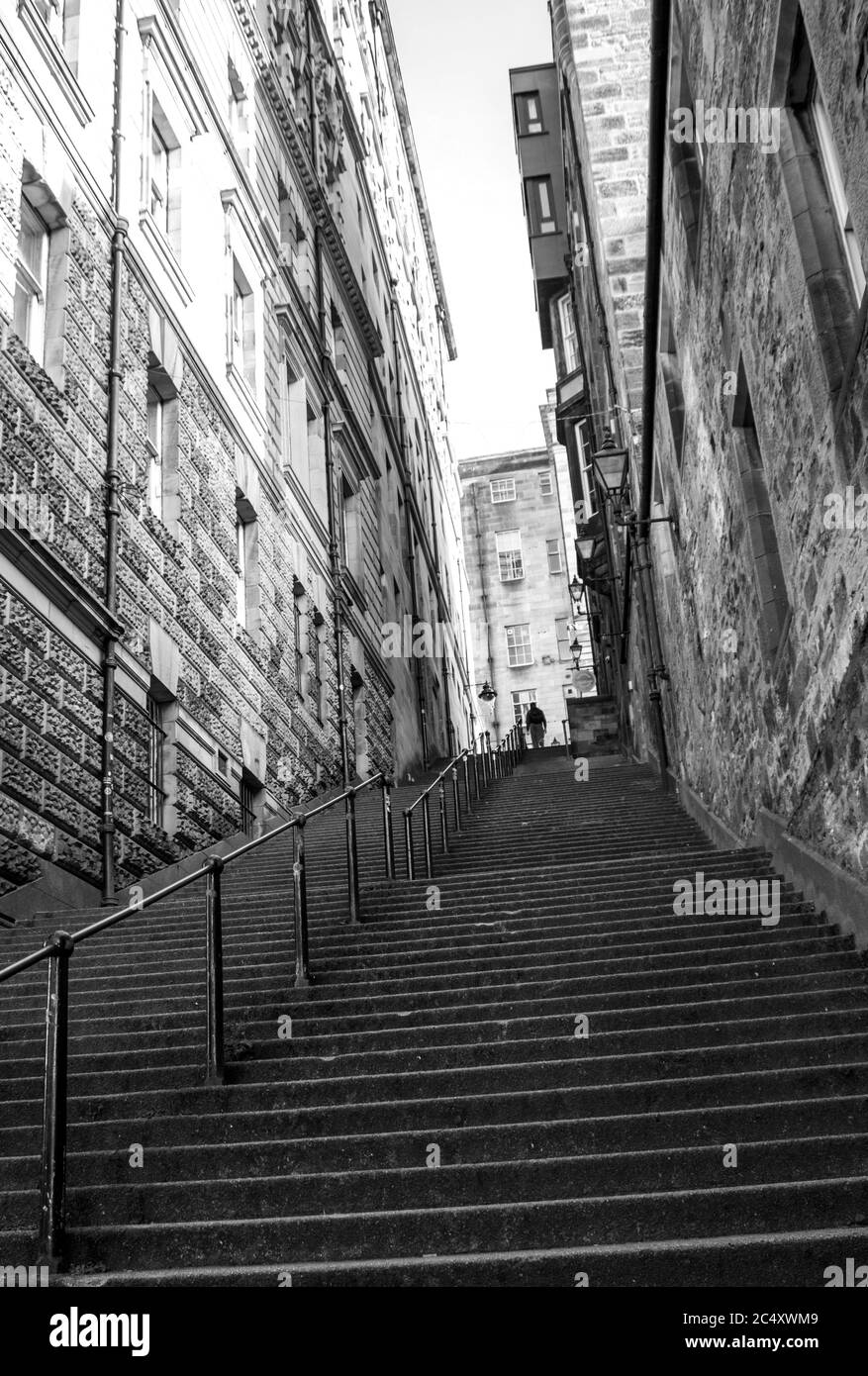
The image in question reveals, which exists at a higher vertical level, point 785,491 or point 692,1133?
point 785,491

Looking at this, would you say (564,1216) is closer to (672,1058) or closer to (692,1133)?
(692,1133)

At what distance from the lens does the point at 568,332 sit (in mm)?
37000

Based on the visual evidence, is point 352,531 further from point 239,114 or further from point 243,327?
point 239,114

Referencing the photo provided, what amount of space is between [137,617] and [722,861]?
691 cm

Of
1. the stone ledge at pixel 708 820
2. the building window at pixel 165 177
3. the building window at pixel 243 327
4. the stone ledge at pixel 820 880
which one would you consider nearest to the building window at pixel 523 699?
the building window at pixel 243 327

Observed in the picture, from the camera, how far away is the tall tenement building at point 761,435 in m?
5.88

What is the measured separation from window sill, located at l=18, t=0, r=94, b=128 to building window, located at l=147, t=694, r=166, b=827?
6366 millimetres

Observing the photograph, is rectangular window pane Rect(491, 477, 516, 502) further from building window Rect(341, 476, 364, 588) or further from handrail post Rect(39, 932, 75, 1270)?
handrail post Rect(39, 932, 75, 1270)

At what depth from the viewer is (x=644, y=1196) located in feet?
12.8

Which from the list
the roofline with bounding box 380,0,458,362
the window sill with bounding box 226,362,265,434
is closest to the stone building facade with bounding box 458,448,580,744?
the roofline with bounding box 380,0,458,362

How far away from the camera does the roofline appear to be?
47.1 m

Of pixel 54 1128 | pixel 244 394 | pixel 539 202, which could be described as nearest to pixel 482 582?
pixel 539 202

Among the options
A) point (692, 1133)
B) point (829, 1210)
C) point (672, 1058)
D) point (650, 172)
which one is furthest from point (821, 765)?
point (650, 172)
